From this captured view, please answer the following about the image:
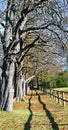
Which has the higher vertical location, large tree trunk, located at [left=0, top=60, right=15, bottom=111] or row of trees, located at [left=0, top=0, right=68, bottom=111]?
row of trees, located at [left=0, top=0, right=68, bottom=111]

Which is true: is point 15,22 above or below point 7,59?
above

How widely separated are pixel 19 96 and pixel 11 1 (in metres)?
22.8

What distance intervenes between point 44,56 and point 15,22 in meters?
19.6

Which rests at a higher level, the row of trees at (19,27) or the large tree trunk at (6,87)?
the row of trees at (19,27)

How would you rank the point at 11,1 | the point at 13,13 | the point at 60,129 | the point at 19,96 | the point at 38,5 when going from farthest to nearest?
the point at 19,96
the point at 13,13
the point at 38,5
the point at 11,1
the point at 60,129

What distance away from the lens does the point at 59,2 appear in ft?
64.7

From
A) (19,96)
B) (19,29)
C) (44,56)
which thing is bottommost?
(19,96)

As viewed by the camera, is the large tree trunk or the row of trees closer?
the row of trees

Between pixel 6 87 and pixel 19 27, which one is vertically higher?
pixel 19 27

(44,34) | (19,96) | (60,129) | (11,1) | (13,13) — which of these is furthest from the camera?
(19,96)

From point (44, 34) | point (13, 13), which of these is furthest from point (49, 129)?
point (44, 34)

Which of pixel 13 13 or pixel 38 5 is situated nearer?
pixel 38 5

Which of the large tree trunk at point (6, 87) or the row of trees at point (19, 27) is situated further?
the large tree trunk at point (6, 87)

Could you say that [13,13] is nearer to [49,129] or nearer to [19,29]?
[19,29]
